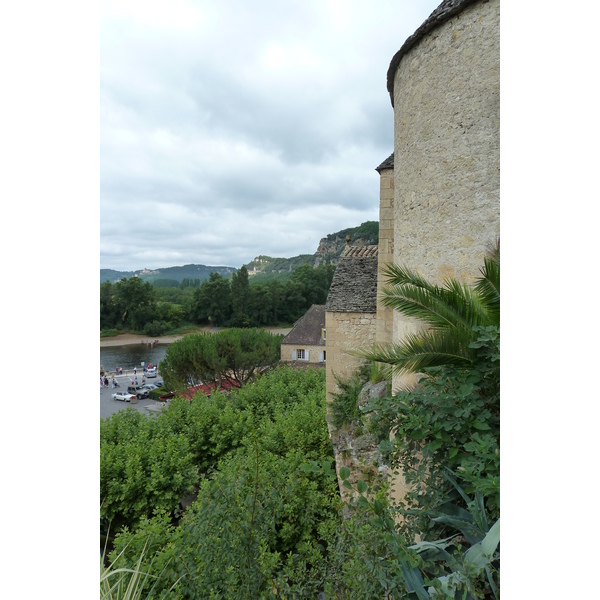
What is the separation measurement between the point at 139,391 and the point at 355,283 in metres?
28.0

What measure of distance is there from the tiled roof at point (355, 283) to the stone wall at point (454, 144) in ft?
14.9

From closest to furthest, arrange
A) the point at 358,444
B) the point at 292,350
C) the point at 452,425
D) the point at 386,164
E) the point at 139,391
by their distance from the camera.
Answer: the point at 452,425
the point at 358,444
the point at 386,164
the point at 292,350
the point at 139,391

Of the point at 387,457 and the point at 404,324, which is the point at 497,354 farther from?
the point at 404,324

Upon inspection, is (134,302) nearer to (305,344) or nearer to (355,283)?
(305,344)

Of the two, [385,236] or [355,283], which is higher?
[385,236]

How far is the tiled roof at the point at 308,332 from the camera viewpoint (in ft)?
86.2

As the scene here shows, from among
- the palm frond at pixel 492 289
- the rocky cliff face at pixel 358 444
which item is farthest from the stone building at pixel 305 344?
the palm frond at pixel 492 289

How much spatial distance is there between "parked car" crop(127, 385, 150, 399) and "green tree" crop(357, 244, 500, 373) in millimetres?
32261

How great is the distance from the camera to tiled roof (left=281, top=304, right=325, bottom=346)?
2628cm

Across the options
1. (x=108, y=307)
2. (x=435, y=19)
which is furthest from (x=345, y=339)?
(x=108, y=307)

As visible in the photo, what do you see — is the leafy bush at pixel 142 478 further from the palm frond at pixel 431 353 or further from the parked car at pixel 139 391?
the parked car at pixel 139 391

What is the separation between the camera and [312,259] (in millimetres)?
119688

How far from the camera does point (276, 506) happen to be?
14.3ft

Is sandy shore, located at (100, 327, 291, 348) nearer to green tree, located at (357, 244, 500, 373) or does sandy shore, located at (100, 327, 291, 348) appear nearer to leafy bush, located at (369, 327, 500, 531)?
green tree, located at (357, 244, 500, 373)
